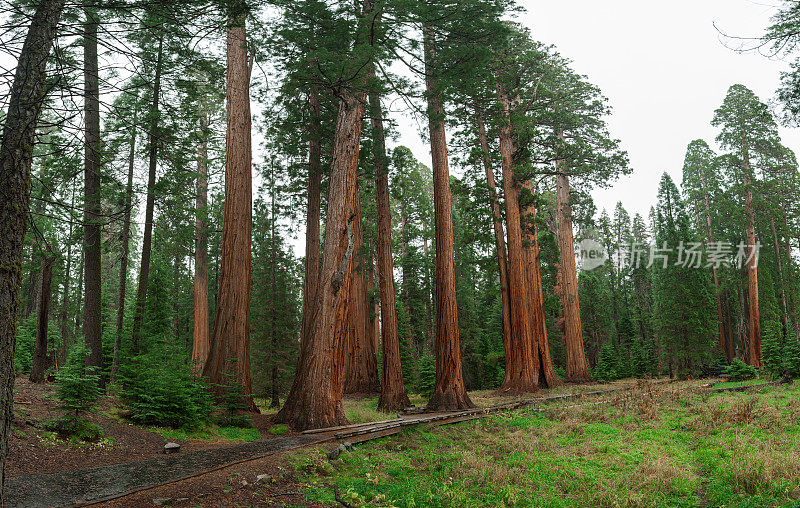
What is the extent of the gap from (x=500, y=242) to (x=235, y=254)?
11673 millimetres

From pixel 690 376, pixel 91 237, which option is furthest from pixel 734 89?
pixel 91 237

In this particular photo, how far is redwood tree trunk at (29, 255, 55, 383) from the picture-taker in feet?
36.3

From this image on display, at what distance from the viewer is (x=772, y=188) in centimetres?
2673

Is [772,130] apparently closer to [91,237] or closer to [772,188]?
[772,188]

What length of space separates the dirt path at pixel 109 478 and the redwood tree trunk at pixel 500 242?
43.9 ft

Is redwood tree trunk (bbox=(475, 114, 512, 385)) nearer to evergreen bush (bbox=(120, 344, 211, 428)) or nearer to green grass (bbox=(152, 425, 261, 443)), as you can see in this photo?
green grass (bbox=(152, 425, 261, 443))

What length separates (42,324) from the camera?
11.4 metres

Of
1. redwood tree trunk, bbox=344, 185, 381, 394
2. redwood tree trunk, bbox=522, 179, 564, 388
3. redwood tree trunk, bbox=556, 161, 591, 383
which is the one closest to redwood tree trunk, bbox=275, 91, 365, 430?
redwood tree trunk, bbox=344, 185, 381, 394

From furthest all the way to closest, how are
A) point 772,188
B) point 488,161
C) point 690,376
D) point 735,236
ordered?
1. point 735,236
2. point 772,188
3. point 690,376
4. point 488,161

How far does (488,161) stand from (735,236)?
86.0 feet

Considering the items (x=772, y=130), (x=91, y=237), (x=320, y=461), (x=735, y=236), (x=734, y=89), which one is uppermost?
(x=734, y=89)

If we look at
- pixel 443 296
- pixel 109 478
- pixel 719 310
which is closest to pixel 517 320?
pixel 443 296

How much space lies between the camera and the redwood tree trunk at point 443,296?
13352mm

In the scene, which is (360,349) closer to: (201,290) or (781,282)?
(201,290)
